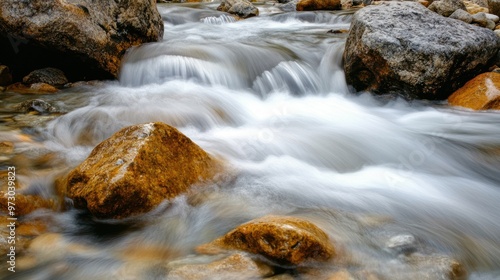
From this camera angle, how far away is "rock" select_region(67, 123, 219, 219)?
2969 mm

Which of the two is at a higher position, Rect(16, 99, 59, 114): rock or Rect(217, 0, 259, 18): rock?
Rect(217, 0, 259, 18): rock

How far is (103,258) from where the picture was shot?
271 centimetres

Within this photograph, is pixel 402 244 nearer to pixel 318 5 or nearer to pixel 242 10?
pixel 242 10

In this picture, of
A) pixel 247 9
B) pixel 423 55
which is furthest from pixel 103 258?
pixel 247 9

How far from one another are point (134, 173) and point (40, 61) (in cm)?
442

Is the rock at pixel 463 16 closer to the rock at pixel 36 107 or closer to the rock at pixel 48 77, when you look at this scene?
the rock at pixel 48 77

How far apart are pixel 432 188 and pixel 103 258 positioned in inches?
126

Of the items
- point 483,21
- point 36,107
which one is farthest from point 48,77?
point 483,21

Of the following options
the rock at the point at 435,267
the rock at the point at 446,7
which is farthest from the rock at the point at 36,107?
the rock at the point at 446,7

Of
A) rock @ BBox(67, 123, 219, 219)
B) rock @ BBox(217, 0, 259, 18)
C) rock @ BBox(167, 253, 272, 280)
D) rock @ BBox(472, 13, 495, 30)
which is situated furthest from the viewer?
rock @ BBox(217, 0, 259, 18)

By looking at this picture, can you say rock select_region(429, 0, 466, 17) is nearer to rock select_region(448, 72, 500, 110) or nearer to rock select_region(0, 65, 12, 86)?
rock select_region(448, 72, 500, 110)

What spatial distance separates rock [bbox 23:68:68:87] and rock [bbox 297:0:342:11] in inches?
410

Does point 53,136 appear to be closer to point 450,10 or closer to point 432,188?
point 432,188

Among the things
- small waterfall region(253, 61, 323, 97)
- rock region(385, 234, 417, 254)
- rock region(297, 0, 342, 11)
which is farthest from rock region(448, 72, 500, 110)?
rock region(297, 0, 342, 11)
